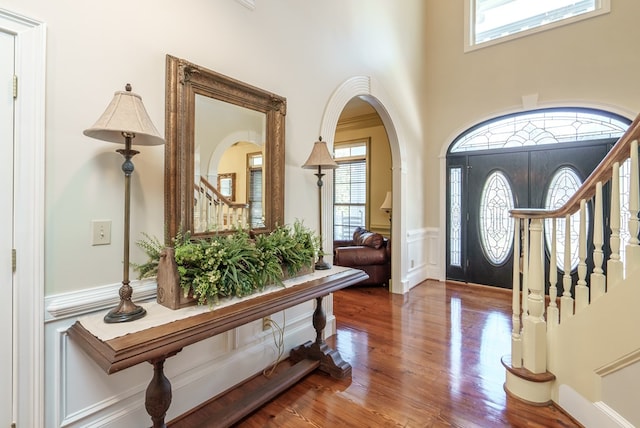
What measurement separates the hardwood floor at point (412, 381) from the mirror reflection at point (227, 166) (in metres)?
1.19

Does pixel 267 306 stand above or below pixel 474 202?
below

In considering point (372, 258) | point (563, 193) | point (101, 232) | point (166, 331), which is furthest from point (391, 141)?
point (166, 331)

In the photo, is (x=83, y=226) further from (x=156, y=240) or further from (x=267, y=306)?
(x=267, y=306)

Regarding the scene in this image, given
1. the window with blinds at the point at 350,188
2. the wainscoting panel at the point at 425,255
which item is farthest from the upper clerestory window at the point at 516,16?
the wainscoting panel at the point at 425,255

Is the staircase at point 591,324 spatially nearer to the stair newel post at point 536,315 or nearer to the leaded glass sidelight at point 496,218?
the stair newel post at point 536,315

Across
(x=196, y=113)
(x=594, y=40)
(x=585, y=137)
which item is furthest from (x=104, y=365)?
(x=594, y=40)

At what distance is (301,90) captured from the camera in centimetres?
277

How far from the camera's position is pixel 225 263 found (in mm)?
1722

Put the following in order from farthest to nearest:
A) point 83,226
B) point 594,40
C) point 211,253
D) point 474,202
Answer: point 474,202 → point 594,40 → point 211,253 → point 83,226

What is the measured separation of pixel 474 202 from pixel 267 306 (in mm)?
4215

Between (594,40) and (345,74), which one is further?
(594,40)

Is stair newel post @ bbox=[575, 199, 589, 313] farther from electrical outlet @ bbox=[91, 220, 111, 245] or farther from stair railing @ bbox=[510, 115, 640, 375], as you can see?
electrical outlet @ bbox=[91, 220, 111, 245]

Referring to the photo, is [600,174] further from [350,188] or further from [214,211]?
[350,188]

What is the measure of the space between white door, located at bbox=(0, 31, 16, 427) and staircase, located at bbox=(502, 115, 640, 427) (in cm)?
274
